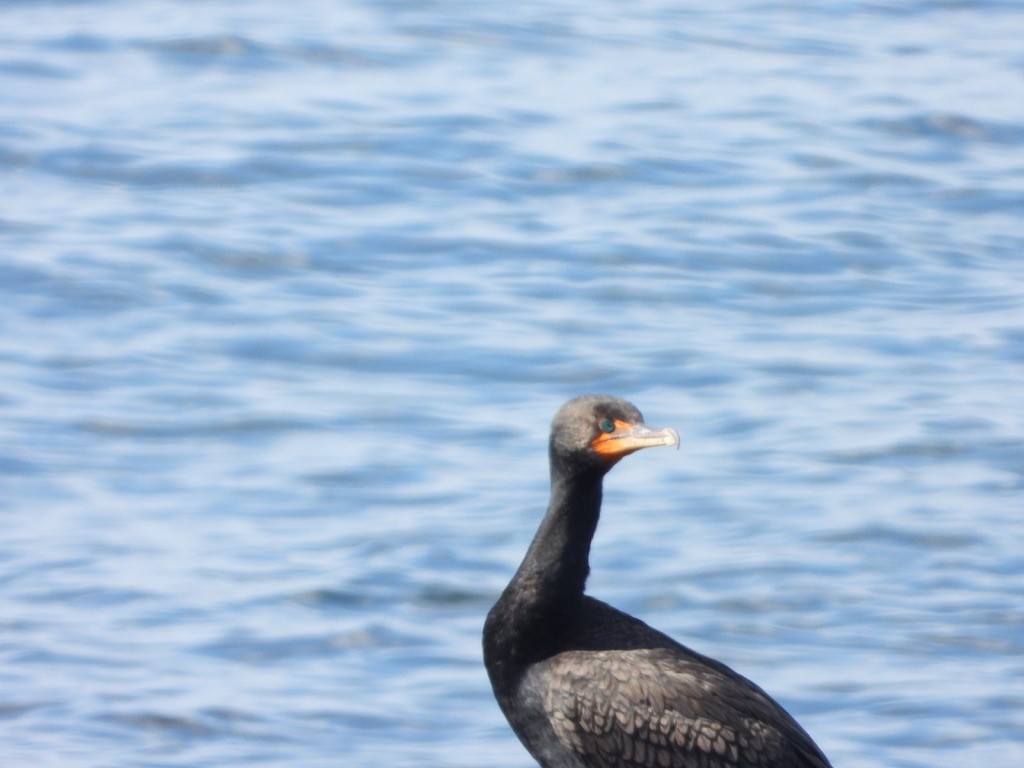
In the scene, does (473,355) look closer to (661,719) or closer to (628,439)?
(628,439)

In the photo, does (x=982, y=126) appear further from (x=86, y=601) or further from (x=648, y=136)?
(x=86, y=601)

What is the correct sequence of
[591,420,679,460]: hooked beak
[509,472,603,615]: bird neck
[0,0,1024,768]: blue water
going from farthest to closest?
[0,0,1024,768]: blue water → [509,472,603,615]: bird neck → [591,420,679,460]: hooked beak

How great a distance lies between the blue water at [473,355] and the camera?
885 cm

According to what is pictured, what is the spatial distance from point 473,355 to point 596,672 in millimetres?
6469

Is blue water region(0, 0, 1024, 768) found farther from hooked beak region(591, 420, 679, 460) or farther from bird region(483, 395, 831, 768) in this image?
hooked beak region(591, 420, 679, 460)

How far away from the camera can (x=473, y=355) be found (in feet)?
41.9

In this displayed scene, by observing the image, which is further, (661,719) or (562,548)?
(562,548)

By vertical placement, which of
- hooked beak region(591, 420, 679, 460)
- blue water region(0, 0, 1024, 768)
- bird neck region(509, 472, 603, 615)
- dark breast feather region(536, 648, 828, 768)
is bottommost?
dark breast feather region(536, 648, 828, 768)

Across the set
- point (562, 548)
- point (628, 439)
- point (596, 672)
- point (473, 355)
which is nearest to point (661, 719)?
point (596, 672)

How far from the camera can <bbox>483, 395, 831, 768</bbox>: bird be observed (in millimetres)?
6309

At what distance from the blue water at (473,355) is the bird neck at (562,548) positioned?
1688 mm

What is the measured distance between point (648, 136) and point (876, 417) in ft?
18.5

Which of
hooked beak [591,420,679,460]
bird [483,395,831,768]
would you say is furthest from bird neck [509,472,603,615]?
hooked beak [591,420,679,460]

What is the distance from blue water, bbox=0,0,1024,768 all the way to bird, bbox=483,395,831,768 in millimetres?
1636
